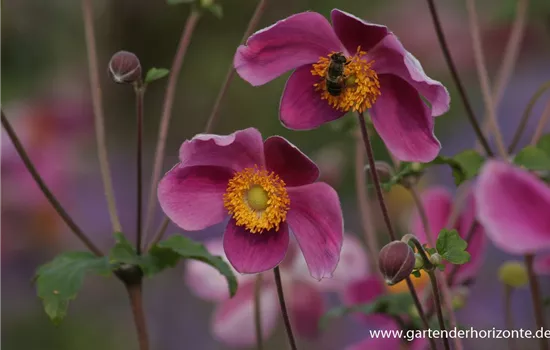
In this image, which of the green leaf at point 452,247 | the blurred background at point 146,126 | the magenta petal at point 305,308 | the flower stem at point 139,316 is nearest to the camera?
the green leaf at point 452,247

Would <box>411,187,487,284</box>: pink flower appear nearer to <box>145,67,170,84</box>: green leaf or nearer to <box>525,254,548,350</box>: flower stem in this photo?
<box>525,254,548,350</box>: flower stem

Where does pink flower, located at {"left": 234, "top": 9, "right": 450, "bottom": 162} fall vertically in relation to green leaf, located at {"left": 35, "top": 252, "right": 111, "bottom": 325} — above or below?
above

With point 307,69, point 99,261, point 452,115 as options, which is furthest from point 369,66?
point 452,115

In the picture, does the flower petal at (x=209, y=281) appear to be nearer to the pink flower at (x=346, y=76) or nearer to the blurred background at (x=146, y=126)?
the blurred background at (x=146, y=126)

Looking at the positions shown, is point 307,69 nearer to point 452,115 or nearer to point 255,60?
point 255,60

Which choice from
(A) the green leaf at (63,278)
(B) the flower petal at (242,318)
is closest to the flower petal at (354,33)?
(A) the green leaf at (63,278)

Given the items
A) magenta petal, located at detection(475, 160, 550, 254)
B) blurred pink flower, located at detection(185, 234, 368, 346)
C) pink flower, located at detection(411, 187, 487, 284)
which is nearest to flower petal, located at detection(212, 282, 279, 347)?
blurred pink flower, located at detection(185, 234, 368, 346)

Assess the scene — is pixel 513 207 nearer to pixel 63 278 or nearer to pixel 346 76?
pixel 346 76

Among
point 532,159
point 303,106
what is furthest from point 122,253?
point 532,159
